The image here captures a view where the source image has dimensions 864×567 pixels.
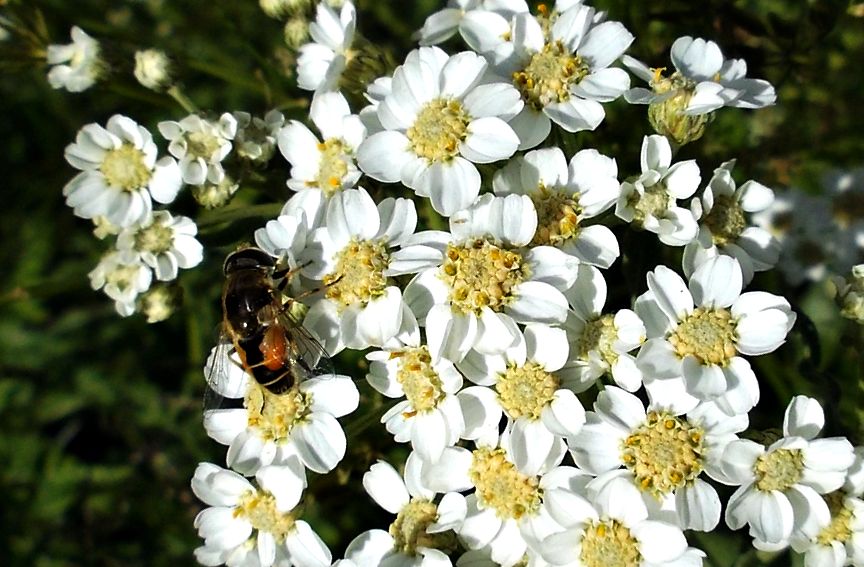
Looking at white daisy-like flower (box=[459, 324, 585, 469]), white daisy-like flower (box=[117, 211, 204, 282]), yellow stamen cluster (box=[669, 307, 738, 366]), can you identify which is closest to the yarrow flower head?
yellow stamen cluster (box=[669, 307, 738, 366])

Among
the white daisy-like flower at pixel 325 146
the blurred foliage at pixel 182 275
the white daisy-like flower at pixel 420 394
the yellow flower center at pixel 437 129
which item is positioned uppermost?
the yellow flower center at pixel 437 129

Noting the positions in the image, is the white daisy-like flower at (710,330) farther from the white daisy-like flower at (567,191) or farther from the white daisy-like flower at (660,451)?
the white daisy-like flower at (567,191)

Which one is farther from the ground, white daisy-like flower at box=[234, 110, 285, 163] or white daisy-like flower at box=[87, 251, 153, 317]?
white daisy-like flower at box=[234, 110, 285, 163]

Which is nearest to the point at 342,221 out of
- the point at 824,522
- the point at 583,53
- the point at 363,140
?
the point at 363,140

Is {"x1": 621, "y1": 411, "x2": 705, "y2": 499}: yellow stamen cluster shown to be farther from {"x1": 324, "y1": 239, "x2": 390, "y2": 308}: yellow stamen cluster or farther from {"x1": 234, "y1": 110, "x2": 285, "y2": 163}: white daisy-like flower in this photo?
{"x1": 234, "y1": 110, "x2": 285, "y2": 163}: white daisy-like flower

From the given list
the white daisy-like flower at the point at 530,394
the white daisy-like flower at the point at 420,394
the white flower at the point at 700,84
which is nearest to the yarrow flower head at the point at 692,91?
the white flower at the point at 700,84

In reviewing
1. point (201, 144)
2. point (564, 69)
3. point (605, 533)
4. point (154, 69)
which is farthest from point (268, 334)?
point (154, 69)
